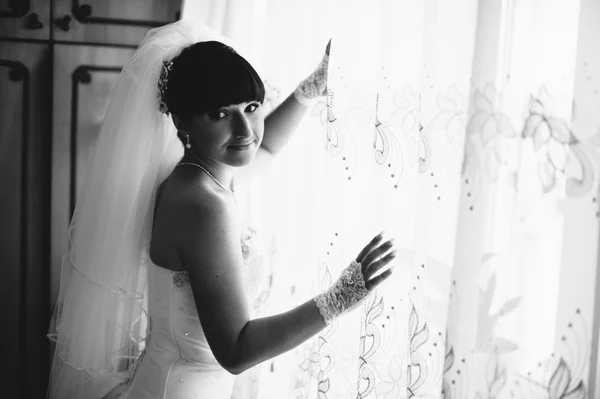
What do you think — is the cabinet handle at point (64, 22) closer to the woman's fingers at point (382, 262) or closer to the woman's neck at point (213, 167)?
the woman's neck at point (213, 167)

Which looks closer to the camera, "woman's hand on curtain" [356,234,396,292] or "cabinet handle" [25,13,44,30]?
"woman's hand on curtain" [356,234,396,292]

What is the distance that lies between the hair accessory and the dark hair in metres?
0.01

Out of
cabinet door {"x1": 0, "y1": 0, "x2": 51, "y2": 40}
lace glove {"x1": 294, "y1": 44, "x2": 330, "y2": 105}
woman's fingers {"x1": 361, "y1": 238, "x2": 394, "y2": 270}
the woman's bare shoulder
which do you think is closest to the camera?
woman's fingers {"x1": 361, "y1": 238, "x2": 394, "y2": 270}

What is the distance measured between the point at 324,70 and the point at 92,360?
87 cm

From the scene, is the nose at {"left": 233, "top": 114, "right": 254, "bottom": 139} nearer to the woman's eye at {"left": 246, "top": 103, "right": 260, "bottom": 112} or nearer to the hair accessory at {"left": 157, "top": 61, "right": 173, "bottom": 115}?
the woman's eye at {"left": 246, "top": 103, "right": 260, "bottom": 112}

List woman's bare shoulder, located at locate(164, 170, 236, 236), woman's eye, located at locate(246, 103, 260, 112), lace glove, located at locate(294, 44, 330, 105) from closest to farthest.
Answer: woman's bare shoulder, located at locate(164, 170, 236, 236)
woman's eye, located at locate(246, 103, 260, 112)
lace glove, located at locate(294, 44, 330, 105)

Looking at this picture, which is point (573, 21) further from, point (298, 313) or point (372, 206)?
point (298, 313)

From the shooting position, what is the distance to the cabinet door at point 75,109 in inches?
72.6

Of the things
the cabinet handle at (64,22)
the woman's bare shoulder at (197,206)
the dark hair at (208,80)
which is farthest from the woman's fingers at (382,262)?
the cabinet handle at (64,22)

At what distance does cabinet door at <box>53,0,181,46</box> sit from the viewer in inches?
71.8

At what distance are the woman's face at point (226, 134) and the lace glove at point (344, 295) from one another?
13.1 inches

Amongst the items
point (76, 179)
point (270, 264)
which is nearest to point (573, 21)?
point (270, 264)

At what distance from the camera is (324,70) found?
1.32 m

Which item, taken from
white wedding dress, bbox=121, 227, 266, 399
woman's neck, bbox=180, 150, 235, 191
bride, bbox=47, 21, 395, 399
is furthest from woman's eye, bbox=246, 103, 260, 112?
white wedding dress, bbox=121, 227, 266, 399
